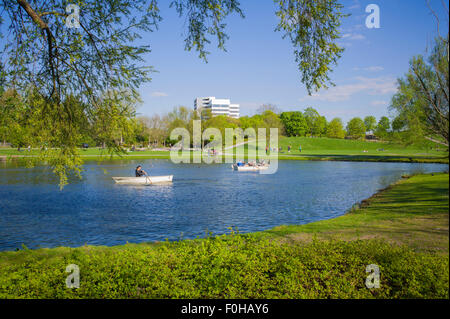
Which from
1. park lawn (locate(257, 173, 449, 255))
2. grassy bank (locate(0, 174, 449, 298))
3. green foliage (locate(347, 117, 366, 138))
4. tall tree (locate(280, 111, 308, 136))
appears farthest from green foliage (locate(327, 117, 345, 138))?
grassy bank (locate(0, 174, 449, 298))

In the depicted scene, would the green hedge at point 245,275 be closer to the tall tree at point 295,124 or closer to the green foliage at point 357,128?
the green foliage at point 357,128

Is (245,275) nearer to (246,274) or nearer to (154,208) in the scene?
(246,274)

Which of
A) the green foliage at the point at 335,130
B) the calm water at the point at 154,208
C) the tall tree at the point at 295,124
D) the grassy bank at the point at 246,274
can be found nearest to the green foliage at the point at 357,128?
the green foliage at the point at 335,130

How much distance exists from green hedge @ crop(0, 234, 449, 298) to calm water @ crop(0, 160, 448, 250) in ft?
11.8

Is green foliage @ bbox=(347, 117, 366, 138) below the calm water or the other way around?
the other way around

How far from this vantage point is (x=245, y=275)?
6.42m

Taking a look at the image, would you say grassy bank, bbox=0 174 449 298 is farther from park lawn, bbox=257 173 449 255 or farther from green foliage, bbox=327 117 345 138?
green foliage, bbox=327 117 345 138

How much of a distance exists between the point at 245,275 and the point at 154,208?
18.4 metres

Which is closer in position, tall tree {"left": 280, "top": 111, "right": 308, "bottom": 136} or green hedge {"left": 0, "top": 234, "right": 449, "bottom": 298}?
green hedge {"left": 0, "top": 234, "right": 449, "bottom": 298}

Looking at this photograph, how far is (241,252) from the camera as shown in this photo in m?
7.96

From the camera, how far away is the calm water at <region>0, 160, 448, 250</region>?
56.3ft

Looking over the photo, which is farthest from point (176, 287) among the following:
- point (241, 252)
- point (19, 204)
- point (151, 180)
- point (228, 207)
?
point (151, 180)

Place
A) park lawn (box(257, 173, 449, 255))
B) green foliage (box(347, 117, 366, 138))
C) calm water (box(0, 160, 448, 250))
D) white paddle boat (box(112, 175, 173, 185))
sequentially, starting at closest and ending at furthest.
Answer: park lawn (box(257, 173, 449, 255))
calm water (box(0, 160, 448, 250))
white paddle boat (box(112, 175, 173, 185))
green foliage (box(347, 117, 366, 138))
